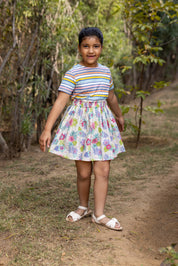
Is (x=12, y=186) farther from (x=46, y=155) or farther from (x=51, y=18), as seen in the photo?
(x=51, y=18)

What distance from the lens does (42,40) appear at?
16.3 ft

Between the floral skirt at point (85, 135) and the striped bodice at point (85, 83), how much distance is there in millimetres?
57

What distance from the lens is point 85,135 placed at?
258 cm

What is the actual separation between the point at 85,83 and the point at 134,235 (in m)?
1.19

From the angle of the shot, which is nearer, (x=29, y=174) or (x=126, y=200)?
(x=126, y=200)

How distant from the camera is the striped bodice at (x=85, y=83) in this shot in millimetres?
2535

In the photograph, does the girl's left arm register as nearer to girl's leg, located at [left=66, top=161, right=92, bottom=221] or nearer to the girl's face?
the girl's face

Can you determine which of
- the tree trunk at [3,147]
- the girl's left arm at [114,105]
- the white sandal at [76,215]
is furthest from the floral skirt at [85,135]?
the tree trunk at [3,147]

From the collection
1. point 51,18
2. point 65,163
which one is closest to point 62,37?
point 51,18

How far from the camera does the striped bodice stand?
99.8 inches

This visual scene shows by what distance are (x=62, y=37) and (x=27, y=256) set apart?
3664 millimetres

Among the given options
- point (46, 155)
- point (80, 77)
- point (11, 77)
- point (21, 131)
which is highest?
point (80, 77)

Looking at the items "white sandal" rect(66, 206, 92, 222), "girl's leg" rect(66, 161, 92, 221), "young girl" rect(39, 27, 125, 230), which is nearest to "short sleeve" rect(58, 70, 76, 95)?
"young girl" rect(39, 27, 125, 230)

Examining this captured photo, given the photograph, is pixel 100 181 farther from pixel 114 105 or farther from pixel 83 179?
pixel 114 105
